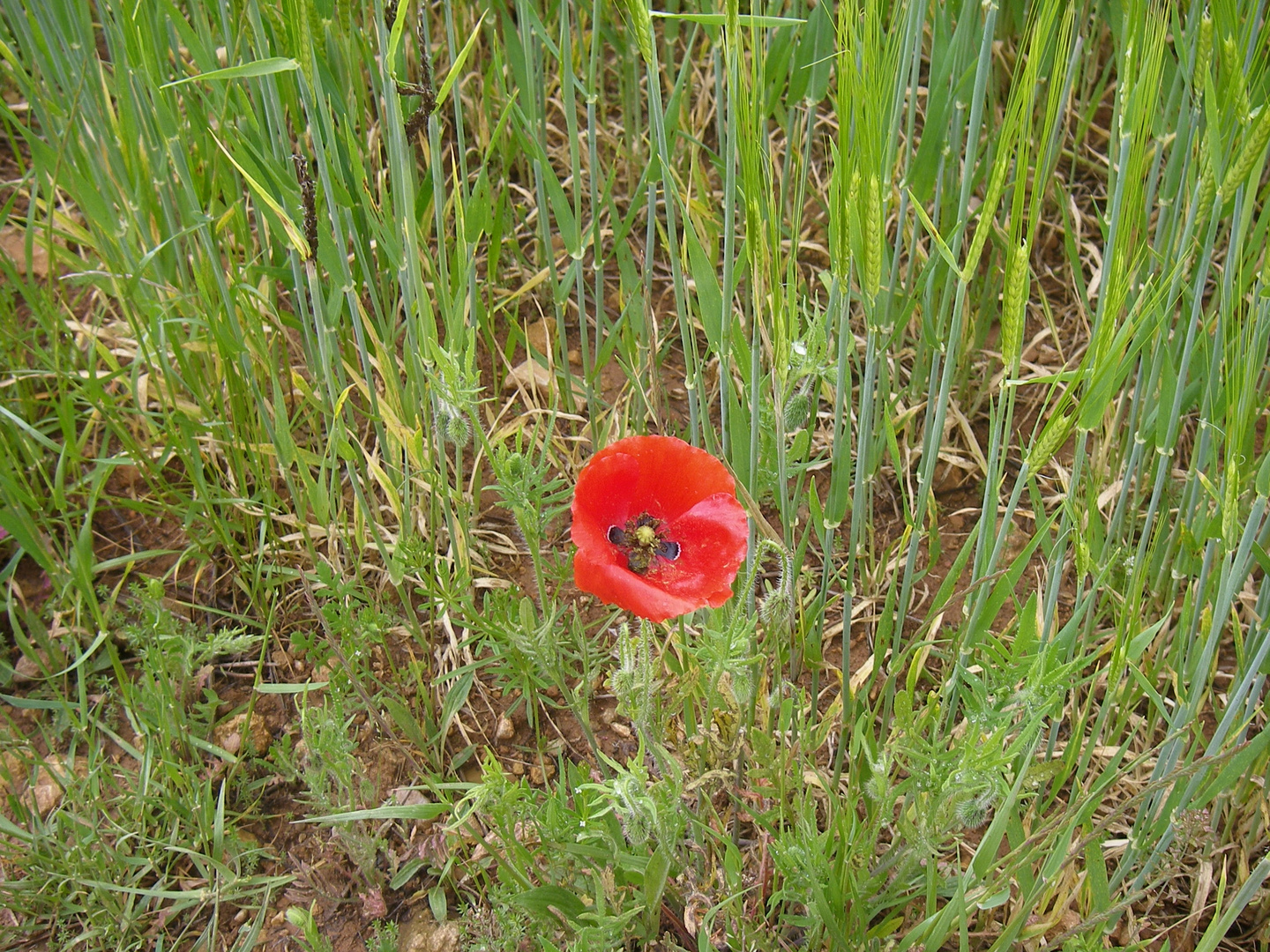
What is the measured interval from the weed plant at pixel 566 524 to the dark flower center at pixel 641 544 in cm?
10

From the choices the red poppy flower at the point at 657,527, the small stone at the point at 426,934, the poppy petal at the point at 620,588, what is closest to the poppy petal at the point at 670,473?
the red poppy flower at the point at 657,527

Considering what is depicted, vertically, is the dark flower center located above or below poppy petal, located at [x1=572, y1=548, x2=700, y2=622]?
below

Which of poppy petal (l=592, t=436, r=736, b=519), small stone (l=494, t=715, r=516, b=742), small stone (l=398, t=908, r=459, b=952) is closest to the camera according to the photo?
poppy petal (l=592, t=436, r=736, b=519)

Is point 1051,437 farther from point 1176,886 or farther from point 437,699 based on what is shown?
point 437,699

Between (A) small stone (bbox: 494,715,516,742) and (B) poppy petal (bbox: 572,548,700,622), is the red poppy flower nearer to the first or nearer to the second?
(B) poppy petal (bbox: 572,548,700,622)

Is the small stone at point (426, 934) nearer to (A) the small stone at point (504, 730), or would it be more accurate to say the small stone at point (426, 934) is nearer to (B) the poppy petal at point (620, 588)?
(A) the small stone at point (504, 730)

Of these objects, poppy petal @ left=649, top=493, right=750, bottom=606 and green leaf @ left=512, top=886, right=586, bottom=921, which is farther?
green leaf @ left=512, top=886, right=586, bottom=921

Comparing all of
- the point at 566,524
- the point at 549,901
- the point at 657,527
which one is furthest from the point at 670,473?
the point at 566,524

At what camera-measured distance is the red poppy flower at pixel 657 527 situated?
3.99 ft

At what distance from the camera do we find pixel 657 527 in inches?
56.1

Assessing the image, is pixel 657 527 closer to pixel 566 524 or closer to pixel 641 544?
pixel 641 544

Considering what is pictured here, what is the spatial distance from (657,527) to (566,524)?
0.61 m

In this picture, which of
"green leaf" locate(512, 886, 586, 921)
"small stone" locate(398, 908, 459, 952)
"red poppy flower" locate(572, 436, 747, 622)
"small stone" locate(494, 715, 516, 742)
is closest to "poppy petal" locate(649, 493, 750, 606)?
"red poppy flower" locate(572, 436, 747, 622)

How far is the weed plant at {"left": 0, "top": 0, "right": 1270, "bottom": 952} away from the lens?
127 cm
